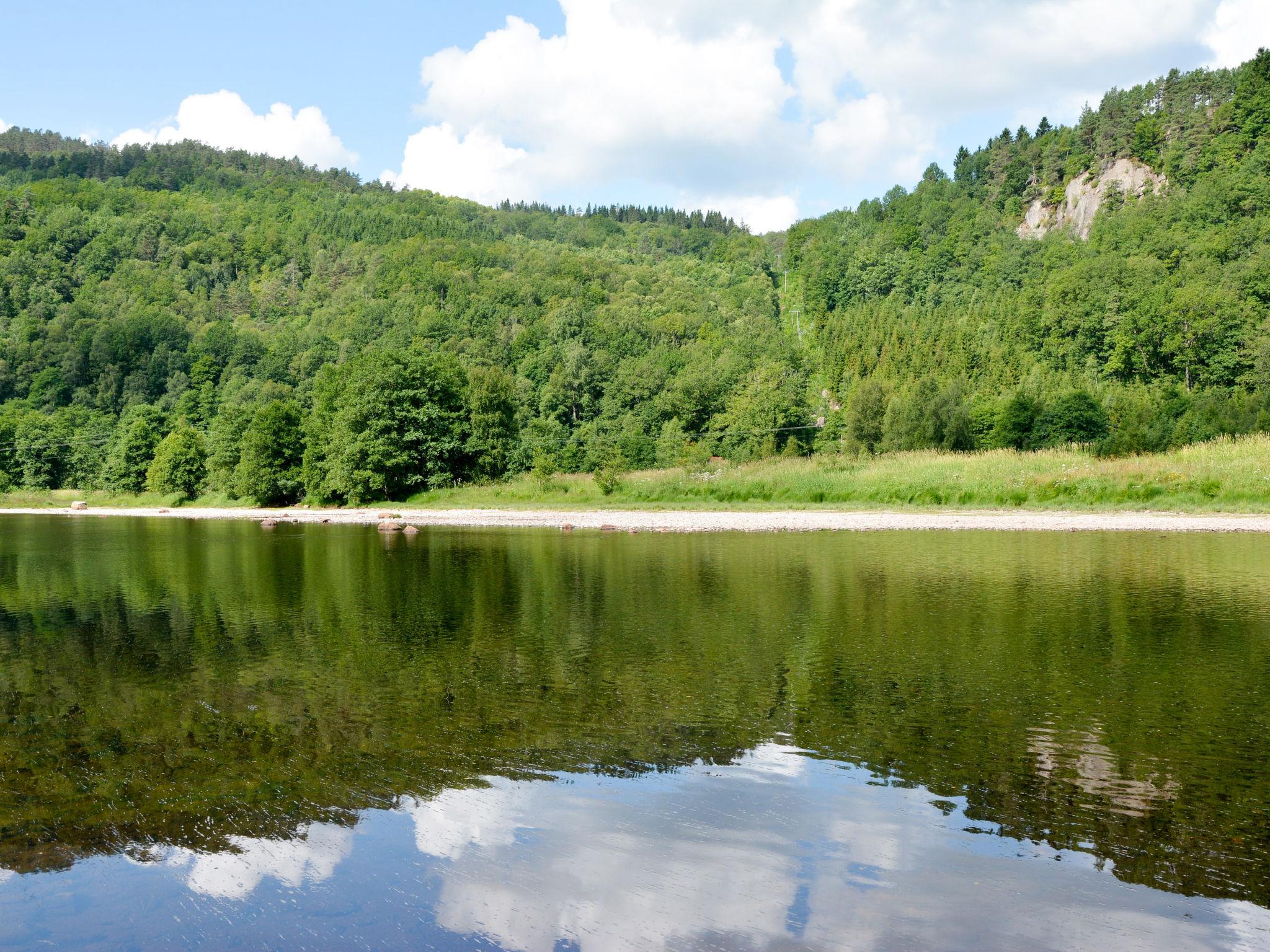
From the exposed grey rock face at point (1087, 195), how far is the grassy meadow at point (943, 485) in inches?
4068

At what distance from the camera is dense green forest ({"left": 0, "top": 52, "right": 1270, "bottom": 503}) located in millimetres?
68250

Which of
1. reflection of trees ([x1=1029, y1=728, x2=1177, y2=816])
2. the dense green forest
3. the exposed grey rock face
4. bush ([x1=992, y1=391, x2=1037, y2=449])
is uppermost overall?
the exposed grey rock face

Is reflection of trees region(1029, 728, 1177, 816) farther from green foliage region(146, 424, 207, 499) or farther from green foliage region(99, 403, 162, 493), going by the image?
green foliage region(99, 403, 162, 493)

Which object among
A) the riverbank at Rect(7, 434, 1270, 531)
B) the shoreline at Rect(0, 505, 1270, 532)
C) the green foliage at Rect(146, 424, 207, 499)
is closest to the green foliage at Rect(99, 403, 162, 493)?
the green foliage at Rect(146, 424, 207, 499)

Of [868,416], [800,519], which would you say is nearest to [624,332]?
[868,416]

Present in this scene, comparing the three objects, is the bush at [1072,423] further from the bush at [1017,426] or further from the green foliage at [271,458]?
the green foliage at [271,458]

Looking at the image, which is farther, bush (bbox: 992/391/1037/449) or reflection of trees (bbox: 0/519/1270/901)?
bush (bbox: 992/391/1037/449)

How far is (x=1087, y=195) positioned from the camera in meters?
148

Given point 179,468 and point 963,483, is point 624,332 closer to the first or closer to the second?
point 179,468

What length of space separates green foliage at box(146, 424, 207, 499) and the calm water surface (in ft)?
227

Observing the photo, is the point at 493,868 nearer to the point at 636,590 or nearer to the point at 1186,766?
the point at 1186,766

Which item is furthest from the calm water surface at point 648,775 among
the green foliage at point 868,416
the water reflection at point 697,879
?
the green foliage at point 868,416

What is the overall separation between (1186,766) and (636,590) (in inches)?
526

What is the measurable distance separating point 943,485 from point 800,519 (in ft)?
29.0
